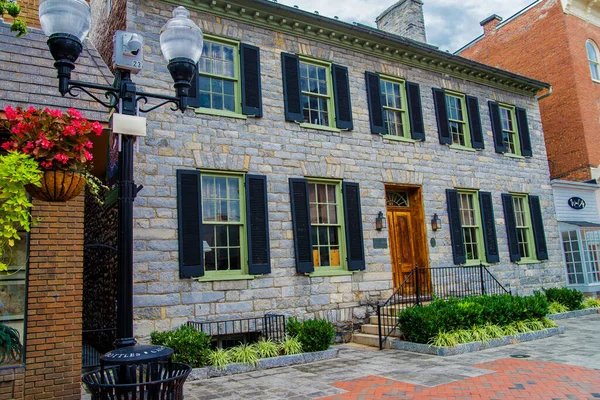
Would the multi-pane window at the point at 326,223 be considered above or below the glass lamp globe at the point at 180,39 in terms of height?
below

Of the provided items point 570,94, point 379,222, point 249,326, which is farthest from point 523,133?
point 249,326

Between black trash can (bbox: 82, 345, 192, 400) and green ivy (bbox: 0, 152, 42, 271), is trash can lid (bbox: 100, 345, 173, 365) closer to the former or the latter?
black trash can (bbox: 82, 345, 192, 400)

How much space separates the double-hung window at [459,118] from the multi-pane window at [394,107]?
1.16 meters

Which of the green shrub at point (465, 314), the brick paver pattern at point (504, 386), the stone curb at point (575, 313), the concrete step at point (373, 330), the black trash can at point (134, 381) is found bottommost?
the brick paver pattern at point (504, 386)

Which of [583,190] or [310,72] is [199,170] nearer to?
[310,72]

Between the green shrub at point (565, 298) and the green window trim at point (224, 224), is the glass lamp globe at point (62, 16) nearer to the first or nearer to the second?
the green window trim at point (224, 224)

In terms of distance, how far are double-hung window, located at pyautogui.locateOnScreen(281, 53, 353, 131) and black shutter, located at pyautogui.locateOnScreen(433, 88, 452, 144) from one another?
3.04 meters

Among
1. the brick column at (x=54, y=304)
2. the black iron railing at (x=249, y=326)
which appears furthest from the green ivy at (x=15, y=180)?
the black iron railing at (x=249, y=326)

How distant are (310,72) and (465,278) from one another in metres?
6.57

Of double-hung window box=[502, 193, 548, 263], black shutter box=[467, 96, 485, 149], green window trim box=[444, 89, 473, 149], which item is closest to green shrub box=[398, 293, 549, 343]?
double-hung window box=[502, 193, 548, 263]

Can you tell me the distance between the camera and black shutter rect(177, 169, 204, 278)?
327 inches

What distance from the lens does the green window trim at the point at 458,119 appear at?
13.1m

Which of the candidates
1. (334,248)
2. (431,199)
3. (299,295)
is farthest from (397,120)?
(299,295)

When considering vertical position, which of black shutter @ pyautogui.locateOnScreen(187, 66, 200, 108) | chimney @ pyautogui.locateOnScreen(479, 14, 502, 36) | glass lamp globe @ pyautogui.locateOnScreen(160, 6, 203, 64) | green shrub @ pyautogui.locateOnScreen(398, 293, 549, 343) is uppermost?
chimney @ pyautogui.locateOnScreen(479, 14, 502, 36)
